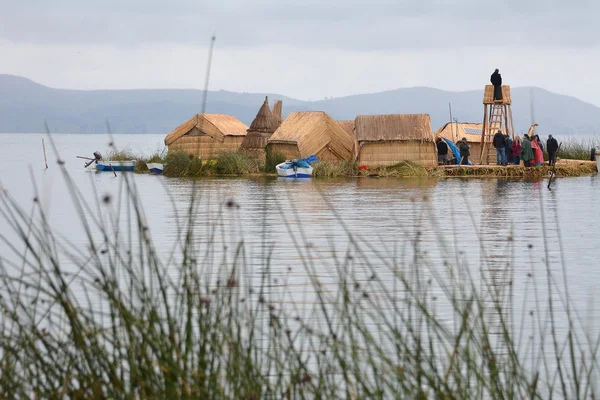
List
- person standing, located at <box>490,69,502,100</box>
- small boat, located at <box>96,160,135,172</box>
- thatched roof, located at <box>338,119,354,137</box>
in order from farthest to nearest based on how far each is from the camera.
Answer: thatched roof, located at <box>338,119,354,137</box> → small boat, located at <box>96,160,135,172</box> → person standing, located at <box>490,69,502,100</box>

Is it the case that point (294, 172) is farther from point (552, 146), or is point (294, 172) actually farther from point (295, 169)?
point (552, 146)

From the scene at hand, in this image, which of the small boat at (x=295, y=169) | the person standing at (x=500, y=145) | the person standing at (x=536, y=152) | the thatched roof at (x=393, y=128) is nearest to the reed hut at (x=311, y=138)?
the small boat at (x=295, y=169)

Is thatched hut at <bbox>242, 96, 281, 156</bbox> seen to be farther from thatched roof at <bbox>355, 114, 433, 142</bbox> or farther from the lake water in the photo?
thatched roof at <bbox>355, 114, 433, 142</bbox>

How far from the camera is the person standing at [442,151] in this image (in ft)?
134

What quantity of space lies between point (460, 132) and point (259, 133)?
849 cm

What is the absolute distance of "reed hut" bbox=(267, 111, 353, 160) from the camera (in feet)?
136

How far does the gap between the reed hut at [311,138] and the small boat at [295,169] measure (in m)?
1.26

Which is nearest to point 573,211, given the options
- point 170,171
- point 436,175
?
point 436,175

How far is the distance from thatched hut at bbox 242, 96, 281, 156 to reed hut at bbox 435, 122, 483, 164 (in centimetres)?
721

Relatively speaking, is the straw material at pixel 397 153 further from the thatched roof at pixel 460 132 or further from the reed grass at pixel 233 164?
the reed grass at pixel 233 164

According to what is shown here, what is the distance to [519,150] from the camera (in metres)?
38.4

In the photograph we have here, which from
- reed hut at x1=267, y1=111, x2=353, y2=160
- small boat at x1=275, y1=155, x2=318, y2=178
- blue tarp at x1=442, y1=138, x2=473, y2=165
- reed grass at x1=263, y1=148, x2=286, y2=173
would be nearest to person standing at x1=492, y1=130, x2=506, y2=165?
blue tarp at x1=442, y1=138, x2=473, y2=165

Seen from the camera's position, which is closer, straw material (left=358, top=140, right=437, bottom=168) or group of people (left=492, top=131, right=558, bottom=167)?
group of people (left=492, top=131, right=558, bottom=167)

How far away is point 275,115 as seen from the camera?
46969mm
